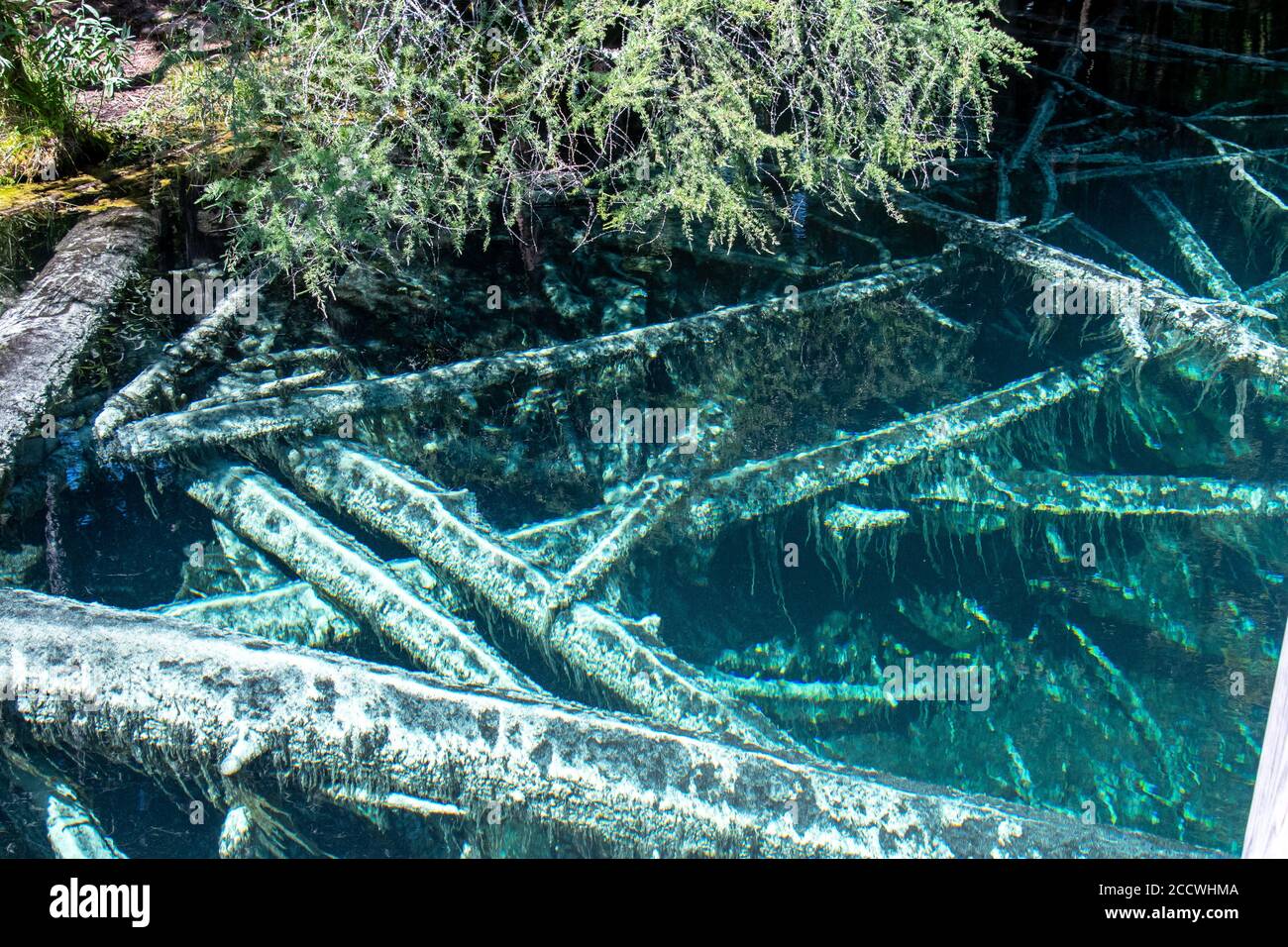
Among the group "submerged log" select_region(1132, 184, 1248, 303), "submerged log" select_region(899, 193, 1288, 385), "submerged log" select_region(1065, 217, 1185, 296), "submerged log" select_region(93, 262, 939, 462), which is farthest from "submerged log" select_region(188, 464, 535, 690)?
"submerged log" select_region(1132, 184, 1248, 303)

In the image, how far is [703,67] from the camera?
340cm

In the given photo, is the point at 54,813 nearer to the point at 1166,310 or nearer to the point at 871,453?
the point at 871,453

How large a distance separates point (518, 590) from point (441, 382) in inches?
37.6

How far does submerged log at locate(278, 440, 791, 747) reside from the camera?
2146 mm

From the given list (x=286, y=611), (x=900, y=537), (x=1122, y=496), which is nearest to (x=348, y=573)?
(x=286, y=611)

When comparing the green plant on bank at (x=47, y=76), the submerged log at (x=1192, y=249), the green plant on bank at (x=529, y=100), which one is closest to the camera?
the green plant on bank at (x=529, y=100)

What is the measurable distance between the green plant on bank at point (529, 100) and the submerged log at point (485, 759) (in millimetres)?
1553

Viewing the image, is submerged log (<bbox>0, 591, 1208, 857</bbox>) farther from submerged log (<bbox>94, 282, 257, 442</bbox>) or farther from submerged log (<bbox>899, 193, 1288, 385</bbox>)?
submerged log (<bbox>899, 193, 1288, 385</bbox>)

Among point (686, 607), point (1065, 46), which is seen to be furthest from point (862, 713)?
point (1065, 46)

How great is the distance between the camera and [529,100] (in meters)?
3.29

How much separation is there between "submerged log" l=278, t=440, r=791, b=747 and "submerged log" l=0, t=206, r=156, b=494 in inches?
29.4

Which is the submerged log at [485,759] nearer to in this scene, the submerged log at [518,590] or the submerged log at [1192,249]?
the submerged log at [518,590]

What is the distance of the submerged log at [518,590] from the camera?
2.15 metres

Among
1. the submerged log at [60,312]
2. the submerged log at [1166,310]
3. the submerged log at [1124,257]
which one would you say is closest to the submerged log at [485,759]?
the submerged log at [60,312]
